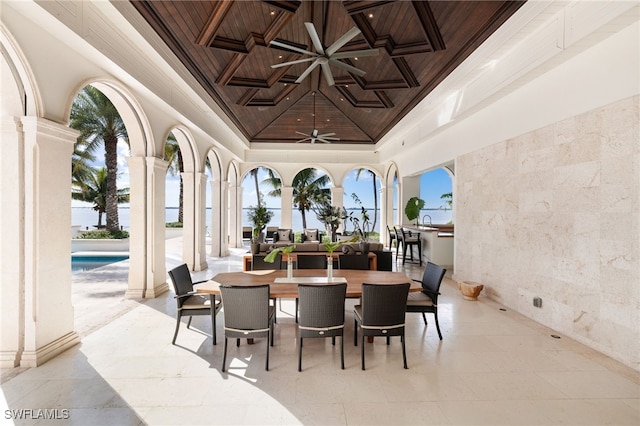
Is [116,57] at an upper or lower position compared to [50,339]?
upper

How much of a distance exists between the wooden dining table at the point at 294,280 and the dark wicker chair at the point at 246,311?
30cm

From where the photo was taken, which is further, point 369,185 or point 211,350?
point 369,185

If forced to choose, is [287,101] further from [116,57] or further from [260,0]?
[116,57]

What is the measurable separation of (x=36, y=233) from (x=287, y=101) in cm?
733

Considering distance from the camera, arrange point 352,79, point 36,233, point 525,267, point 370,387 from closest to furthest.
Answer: point 370,387
point 36,233
point 525,267
point 352,79

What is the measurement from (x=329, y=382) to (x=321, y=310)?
2.16 ft

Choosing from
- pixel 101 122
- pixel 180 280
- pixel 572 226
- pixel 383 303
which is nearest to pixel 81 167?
pixel 101 122

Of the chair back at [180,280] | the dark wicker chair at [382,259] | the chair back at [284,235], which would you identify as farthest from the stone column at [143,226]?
the chair back at [284,235]

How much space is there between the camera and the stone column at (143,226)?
535 cm

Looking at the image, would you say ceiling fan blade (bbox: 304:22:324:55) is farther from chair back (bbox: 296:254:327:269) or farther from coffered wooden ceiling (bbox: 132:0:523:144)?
chair back (bbox: 296:254:327:269)

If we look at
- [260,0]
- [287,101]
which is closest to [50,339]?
[260,0]

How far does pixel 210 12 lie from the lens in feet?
14.1

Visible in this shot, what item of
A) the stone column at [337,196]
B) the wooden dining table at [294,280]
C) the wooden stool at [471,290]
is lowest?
the wooden stool at [471,290]

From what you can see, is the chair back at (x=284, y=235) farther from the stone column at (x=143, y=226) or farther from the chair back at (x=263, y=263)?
the stone column at (x=143, y=226)
